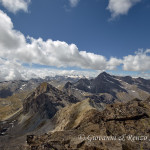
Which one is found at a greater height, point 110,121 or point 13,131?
point 110,121

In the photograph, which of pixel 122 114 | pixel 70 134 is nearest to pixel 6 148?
pixel 70 134

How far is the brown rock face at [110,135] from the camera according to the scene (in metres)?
25.4

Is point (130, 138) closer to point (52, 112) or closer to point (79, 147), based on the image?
point (79, 147)

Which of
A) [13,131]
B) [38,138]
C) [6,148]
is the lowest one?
[13,131]

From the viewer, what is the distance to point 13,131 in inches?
6403

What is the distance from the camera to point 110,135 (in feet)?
104

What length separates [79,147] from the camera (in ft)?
84.3

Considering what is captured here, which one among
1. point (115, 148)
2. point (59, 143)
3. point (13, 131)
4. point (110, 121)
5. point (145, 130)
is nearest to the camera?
point (115, 148)

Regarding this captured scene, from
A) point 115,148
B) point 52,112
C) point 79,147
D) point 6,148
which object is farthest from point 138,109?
point 52,112

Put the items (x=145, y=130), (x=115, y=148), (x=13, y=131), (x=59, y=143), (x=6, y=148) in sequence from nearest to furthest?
(x=115, y=148), (x=59, y=143), (x=145, y=130), (x=6, y=148), (x=13, y=131)

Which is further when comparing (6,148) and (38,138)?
(6,148)

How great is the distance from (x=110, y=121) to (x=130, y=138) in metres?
10.5

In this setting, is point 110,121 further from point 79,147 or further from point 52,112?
point 52,112

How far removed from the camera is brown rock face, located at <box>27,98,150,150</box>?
25394 millimetres
